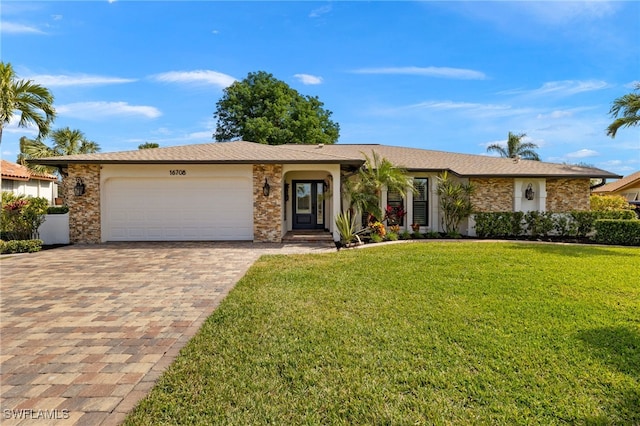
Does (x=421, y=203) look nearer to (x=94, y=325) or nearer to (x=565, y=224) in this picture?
(x=565, y=224)

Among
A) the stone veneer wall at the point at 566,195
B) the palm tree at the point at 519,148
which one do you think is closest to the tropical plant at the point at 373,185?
the stone veneer wall at the point at 566,195

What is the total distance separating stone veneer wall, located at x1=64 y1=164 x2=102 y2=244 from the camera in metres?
12.1

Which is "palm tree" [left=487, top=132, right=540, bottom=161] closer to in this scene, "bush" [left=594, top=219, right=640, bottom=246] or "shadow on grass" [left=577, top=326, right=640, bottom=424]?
"bush" [left=594, top=219, right=640, bottom=246]

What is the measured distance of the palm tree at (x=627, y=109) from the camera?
468 inches

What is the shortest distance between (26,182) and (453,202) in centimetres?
3029

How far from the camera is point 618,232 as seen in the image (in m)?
11.8

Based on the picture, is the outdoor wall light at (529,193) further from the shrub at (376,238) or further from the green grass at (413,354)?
the green grass at (413,354)

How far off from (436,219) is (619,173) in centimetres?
872

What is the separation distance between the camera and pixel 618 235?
1183 centimetres

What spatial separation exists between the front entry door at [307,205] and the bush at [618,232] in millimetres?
10880

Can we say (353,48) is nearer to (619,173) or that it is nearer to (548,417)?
(619,173)

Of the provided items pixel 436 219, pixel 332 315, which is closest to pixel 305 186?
pixel 436 219

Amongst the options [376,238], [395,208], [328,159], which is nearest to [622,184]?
[395,208]

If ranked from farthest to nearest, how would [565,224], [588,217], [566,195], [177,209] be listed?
1. [566,195]
2. [565,224]
3. [588,217]
4. [177,209]
